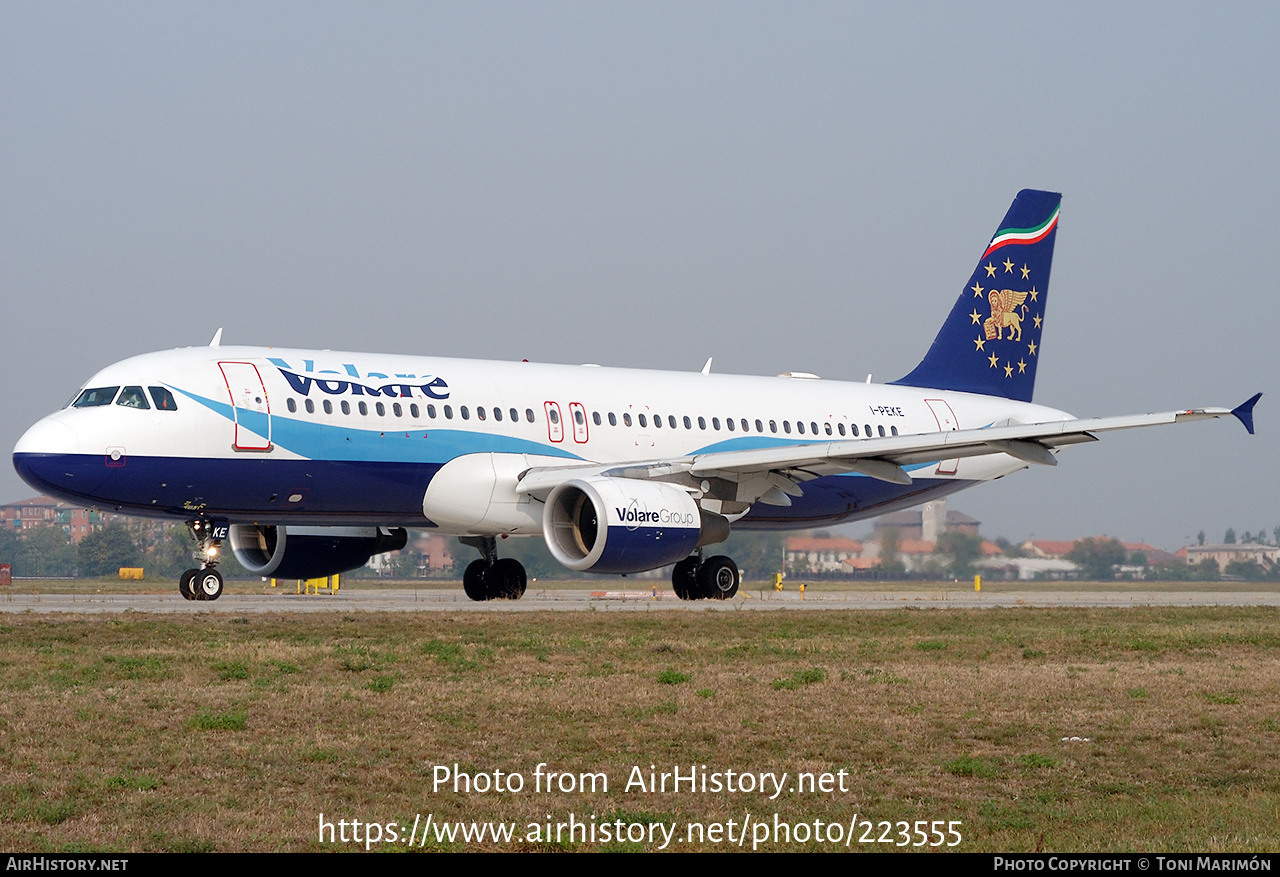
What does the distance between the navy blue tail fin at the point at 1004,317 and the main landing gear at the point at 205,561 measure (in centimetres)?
1592

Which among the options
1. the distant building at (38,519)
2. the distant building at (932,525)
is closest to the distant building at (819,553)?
the distant building at (932,525)

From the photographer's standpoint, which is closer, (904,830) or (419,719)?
(904,830)

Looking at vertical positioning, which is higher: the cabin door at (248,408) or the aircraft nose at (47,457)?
the cabin door at (248,408)

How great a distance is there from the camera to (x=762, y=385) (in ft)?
97.8

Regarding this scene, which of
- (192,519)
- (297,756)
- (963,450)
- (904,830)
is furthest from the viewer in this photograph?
(963,450)

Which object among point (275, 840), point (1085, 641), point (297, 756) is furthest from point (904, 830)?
point (1085, 641)

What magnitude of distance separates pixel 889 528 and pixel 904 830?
3413cm

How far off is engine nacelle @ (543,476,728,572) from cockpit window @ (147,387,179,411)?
598cm

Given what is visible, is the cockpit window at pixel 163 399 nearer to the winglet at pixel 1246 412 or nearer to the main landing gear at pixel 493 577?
the main landing gear at pixel 493 577

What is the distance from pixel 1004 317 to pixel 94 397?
20.4 meters

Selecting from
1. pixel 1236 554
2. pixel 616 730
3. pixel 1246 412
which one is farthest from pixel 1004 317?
pixel 1236 554

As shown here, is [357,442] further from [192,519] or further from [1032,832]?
[1032,832]

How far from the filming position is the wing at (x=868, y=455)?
2420 centimetres

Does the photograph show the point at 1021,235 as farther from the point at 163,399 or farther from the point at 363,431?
the point at 163,399
